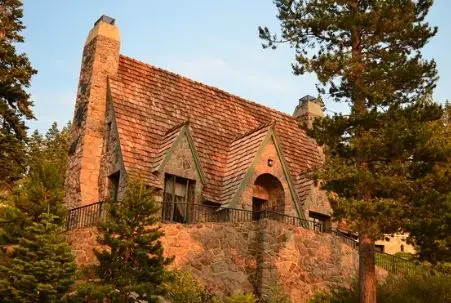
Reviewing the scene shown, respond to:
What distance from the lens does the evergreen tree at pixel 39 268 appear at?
17109 millimetres

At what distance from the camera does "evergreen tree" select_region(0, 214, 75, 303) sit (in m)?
17.1

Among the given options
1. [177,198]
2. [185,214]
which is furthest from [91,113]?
[185,214]

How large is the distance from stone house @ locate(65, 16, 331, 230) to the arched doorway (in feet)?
0.14

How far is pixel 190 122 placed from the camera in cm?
2867

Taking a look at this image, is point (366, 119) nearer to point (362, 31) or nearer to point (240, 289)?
point (362, 31)

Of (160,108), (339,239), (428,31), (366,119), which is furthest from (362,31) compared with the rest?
(160,108)

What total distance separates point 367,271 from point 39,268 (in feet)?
31.0

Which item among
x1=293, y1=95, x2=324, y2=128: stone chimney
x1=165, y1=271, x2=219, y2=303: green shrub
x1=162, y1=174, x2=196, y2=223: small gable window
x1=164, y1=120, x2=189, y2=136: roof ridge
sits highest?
x1=293, y1=95, x2=324, y2=128: stone chimney

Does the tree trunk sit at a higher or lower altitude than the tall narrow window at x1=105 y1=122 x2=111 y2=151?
lower

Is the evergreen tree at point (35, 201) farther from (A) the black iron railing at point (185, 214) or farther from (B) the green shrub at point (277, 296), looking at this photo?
(B) the green shrub at point (277, 296)

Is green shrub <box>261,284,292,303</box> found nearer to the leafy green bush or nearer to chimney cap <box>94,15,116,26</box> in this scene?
the leafy green bush

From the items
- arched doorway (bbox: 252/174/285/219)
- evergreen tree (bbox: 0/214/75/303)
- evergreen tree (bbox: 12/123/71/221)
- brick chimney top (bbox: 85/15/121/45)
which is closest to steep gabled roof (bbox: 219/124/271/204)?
arched doorway (bbox: 252/174/285/219)

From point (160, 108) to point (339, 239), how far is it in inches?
376

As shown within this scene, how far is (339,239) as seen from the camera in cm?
2541
